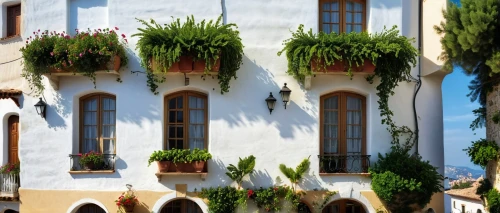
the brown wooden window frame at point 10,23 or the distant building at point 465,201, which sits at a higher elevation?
the brown wooden window frame at point 10,23

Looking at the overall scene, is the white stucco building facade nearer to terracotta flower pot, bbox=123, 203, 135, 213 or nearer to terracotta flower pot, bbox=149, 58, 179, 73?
terracotta flower pot, bbox=123, 203, 135, 213

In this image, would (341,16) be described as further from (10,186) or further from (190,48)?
(10,186)

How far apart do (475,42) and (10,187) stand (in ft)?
37.9

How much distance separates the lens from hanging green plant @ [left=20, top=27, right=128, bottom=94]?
11586mm

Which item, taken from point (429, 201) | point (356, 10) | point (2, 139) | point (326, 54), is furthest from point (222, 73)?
point (2, 139)

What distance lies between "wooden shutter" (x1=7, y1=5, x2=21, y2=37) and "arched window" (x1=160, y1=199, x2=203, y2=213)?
6.46 m

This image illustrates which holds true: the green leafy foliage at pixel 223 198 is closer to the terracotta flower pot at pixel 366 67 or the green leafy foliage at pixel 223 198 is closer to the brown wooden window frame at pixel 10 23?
the terracotta flower pot at pixel 366 67

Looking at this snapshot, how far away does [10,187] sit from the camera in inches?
524

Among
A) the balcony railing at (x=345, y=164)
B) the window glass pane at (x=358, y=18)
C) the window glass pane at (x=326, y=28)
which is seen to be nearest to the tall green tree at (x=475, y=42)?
the window glass pane at (x=358, y=18)

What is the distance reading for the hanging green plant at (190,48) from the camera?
11289 millimetres

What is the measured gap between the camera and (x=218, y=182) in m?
12.1

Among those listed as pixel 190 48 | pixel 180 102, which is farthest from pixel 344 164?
pixel 190 48

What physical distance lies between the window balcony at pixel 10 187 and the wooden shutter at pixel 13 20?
155 inches

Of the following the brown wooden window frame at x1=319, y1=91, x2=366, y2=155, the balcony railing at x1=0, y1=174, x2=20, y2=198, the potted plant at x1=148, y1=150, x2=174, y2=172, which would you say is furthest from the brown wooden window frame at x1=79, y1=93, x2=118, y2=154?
the brown wooden window frame at x1=319, y1=91, x2=366, y2=155
